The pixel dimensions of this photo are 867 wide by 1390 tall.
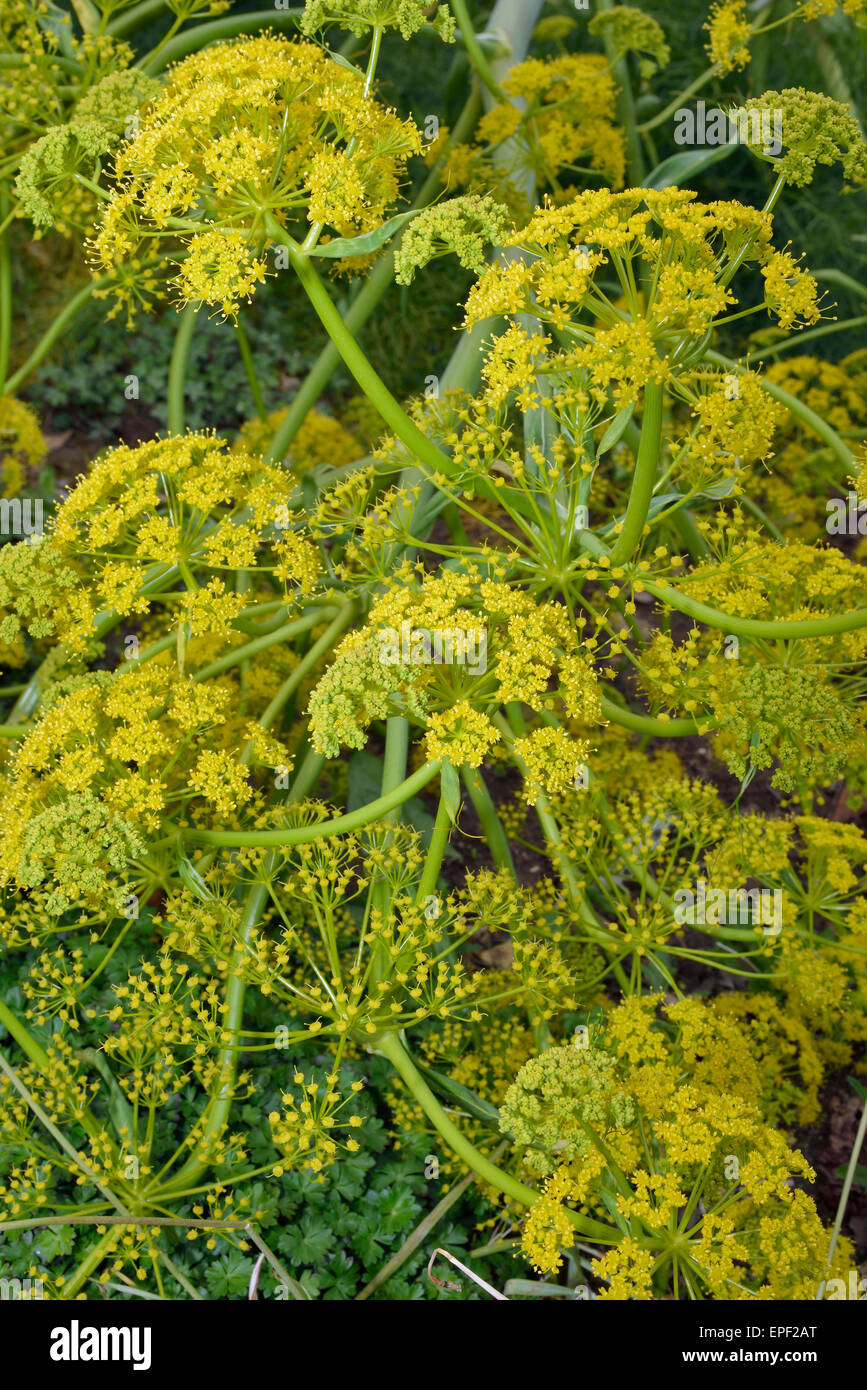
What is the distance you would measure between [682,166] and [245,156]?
1514mm

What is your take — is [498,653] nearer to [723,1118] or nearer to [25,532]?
[723,1118]

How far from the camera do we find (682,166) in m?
3.06

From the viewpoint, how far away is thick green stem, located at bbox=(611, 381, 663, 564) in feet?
6.81

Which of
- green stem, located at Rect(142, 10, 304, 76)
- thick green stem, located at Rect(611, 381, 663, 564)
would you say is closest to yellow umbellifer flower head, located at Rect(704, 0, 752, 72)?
green stem, located at Rect(142, 10, 304, 76)

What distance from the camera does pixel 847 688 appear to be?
113 inches

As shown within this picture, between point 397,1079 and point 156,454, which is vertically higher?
point 156,454

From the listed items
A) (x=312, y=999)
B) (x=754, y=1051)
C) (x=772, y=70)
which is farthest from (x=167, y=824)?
(x=772, y=70)

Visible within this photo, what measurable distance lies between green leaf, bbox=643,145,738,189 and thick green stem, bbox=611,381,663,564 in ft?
3.97

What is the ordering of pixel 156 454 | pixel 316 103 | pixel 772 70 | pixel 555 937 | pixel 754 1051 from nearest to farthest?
pixel 316 103
pixel 156 454
pixel 555 937
pixel 754 1051
pixel 772 70

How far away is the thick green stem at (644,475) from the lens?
2.08 meters

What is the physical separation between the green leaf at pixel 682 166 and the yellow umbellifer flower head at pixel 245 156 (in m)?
0.99

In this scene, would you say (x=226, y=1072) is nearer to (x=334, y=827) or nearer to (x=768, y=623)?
(x=334, y=827)

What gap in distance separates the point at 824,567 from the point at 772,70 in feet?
16.4

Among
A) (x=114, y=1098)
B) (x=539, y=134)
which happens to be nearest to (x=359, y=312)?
(x=539, y=134)
